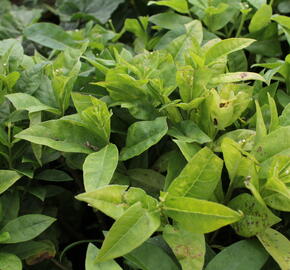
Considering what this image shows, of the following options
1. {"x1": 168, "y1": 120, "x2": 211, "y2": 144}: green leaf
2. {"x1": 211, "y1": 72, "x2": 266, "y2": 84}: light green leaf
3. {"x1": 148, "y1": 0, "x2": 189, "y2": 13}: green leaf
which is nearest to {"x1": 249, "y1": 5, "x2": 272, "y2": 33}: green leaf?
{"x1": 148, "y1": 0, "x2": 189, "y2": 13}: green leaf

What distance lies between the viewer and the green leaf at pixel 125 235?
2.75 ft

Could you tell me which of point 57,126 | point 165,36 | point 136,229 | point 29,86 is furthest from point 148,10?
point 136,229

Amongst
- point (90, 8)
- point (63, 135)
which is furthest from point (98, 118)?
point (90, 8)

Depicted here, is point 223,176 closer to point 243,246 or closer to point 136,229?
point 243,246

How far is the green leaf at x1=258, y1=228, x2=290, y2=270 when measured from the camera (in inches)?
35.9

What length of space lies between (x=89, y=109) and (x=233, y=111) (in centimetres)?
32

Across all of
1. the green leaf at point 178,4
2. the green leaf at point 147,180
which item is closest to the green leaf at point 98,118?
the green leaf at point 147,180

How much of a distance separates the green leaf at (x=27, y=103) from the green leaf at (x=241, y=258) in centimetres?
54

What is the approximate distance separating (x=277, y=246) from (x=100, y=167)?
397mm

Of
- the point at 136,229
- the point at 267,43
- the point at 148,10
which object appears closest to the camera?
the point at 136,229

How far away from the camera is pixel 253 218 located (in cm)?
95

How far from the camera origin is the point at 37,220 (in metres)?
1.09

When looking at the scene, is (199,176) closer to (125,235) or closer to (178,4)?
(125,235)

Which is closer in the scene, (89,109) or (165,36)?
(89,109)
